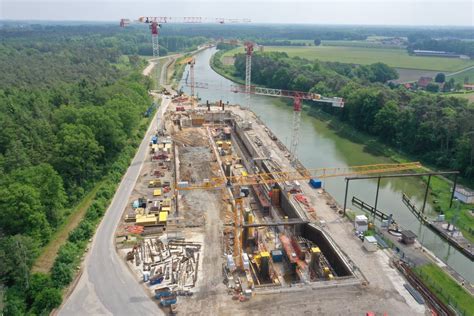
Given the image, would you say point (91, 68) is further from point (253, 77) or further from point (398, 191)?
point (398, 191)

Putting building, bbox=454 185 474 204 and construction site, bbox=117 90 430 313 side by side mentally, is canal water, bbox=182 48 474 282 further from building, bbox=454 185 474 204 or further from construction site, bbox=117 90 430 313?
construction site, bbox=117 90 430 313

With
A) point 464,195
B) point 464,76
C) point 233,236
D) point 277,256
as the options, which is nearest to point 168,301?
point 233,236

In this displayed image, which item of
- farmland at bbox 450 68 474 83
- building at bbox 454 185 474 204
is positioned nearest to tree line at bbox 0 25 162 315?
building at bbox 454 185 474 204

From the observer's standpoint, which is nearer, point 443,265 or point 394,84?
point 443,265

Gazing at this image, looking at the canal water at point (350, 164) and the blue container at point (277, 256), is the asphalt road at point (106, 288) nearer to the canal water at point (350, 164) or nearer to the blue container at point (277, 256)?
the blue container at point (277, 256)

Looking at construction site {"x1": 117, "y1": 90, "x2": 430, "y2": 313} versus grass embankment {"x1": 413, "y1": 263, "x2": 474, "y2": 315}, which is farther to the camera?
construction site {"x1": 117, "y1": 90, "x2": 430, "y2": 313}

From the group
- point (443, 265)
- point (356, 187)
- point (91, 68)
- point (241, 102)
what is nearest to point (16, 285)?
point (443, 265)
